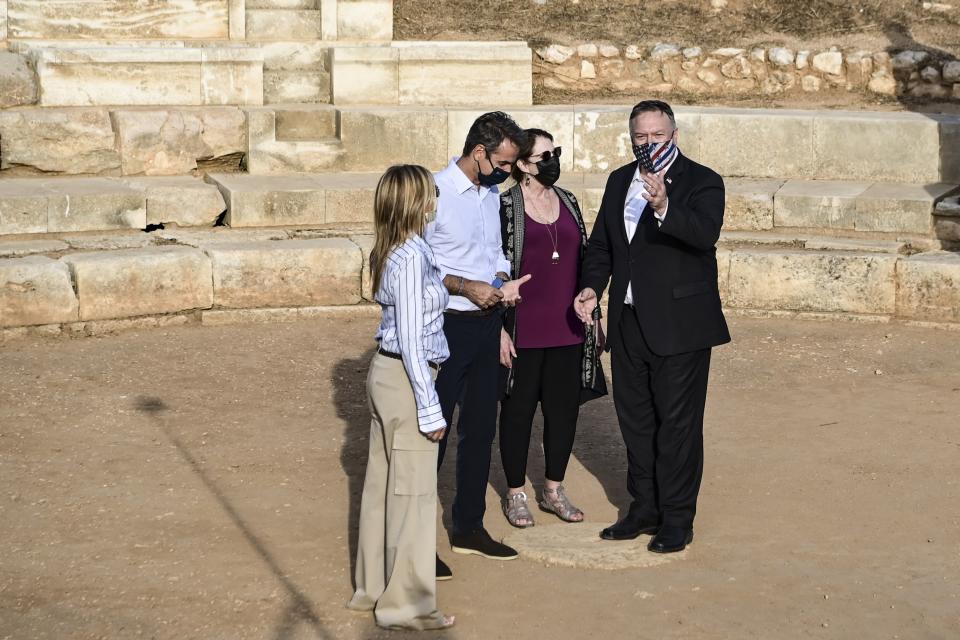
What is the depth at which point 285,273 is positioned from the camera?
945cm

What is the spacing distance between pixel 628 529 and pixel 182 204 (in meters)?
5.96

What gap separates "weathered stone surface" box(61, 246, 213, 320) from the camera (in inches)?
353

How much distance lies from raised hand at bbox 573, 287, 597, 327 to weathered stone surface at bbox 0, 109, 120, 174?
638 cm

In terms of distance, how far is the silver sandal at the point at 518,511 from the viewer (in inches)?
229

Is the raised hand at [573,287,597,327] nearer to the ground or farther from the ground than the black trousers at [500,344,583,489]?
farther from the ground

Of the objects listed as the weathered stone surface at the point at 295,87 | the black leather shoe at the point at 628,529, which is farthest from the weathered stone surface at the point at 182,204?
the black leather shoe at the point at 628,529

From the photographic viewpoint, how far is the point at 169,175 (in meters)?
11.0

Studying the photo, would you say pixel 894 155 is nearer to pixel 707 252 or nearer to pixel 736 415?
pixel 736 415

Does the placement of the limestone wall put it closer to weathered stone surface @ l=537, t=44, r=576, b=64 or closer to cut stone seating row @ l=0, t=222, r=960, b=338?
weathered stone surface @ l=537, t=44, r=576, b=64

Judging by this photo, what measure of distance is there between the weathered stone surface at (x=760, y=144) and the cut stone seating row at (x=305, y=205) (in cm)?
61

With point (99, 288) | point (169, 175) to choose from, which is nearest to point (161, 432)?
point (99, 288)

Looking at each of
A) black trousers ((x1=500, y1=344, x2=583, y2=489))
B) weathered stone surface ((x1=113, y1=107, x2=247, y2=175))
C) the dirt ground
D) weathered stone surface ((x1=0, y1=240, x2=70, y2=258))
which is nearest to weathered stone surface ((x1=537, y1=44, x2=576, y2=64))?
weathered stone surface ((x1=113, y1=107, x2=247, y2=175))

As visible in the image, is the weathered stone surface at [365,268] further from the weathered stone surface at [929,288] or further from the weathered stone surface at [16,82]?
the weathered stone surface at [929,288]

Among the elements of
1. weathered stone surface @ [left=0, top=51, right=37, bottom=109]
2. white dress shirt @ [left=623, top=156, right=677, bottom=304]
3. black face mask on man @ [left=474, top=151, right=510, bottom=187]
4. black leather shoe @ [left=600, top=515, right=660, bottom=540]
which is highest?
weathered stone surface @ [left=0, top=51, right=37, bottom=109]
